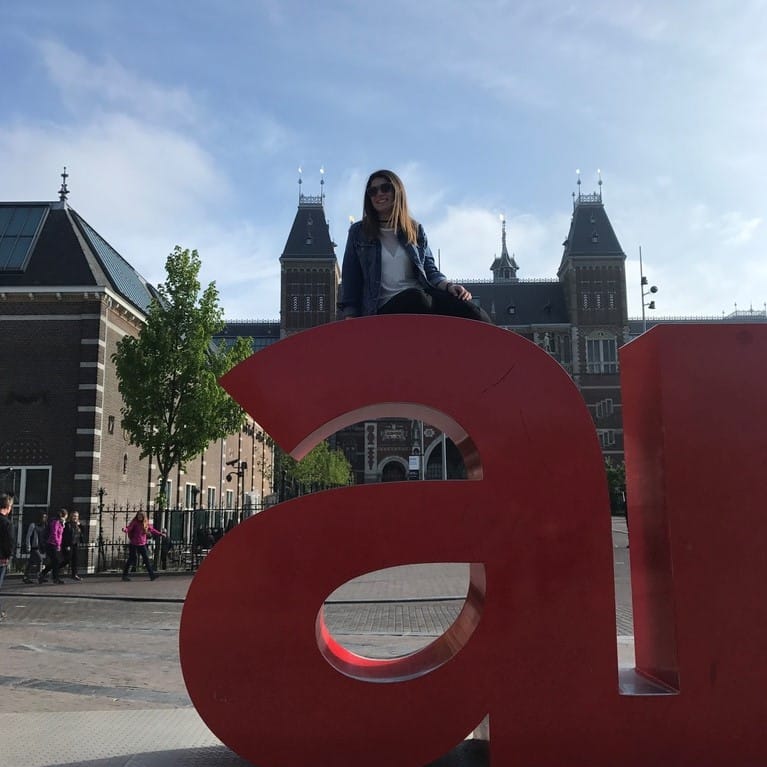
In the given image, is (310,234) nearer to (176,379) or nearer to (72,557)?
(176,379)

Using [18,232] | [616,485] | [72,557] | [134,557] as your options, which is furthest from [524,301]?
[72,557]

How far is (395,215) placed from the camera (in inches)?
172

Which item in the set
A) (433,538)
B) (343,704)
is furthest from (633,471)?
(343,704)

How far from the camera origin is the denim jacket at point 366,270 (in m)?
4.40

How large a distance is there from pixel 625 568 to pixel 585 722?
16623 mm

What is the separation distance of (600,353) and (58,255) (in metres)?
53.5

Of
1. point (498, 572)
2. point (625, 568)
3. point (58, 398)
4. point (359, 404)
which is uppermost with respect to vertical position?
point (58, 398)

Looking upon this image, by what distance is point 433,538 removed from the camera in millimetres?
3691

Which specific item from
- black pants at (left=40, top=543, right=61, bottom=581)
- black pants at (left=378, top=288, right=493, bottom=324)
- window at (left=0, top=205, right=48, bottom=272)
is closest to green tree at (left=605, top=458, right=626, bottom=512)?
window at (left=0, top=205, right=48, bottom=272)

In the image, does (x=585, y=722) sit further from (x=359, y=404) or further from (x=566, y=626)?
(x=359, y=404)

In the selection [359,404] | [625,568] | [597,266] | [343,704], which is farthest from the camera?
[597,266]

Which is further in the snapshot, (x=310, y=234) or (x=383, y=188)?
(x=310, y=234)

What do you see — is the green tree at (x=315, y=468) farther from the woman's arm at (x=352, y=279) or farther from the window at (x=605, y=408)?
the woman's arm at (x=352, y=279)

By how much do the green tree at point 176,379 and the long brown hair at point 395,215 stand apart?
16307 millimetres
